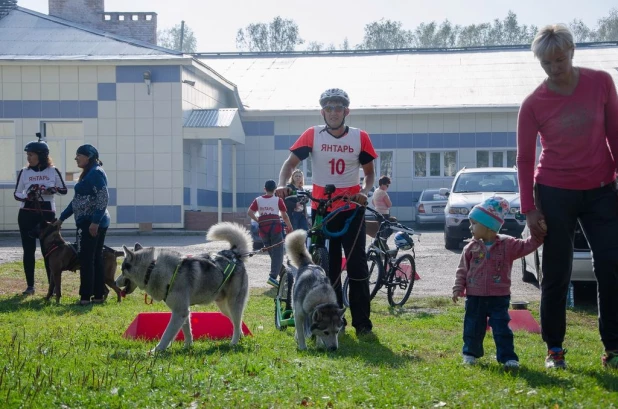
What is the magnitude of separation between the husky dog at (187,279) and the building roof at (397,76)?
2467 centimetres

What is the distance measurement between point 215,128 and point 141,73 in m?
2.88

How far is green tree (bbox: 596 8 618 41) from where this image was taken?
87.2 metres

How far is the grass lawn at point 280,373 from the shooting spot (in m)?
5.24

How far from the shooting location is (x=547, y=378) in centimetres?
582

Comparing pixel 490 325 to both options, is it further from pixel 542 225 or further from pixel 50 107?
pixel 50 107

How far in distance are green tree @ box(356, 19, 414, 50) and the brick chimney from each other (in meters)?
50.9

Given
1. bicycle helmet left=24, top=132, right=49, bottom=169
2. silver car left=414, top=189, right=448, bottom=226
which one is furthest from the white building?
bicycle helmet left=24, top=132, right=49, bottom=169

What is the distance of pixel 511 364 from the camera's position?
628cm

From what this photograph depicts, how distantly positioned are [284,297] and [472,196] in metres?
12.6

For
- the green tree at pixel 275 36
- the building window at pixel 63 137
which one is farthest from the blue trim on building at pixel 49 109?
the green tree at pixel 275 36

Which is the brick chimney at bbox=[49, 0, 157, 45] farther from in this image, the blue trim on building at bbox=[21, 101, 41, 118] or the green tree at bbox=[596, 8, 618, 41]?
the green tree at bbox=[596, 8, 618, 41]

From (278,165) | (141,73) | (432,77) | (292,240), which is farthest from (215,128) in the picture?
(292,240)

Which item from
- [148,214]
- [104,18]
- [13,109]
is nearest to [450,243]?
[148,214]

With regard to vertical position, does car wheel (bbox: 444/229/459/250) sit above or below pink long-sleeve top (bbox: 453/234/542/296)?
below
